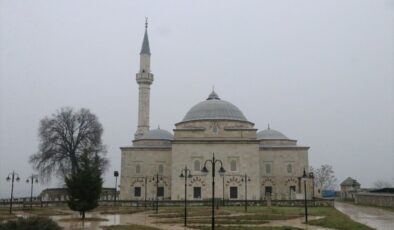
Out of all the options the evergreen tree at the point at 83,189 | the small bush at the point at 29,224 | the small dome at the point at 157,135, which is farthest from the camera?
the small dome at the point at 157,135

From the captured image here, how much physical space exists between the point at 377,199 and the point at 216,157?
16.5 meters

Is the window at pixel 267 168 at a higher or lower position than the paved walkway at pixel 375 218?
higher

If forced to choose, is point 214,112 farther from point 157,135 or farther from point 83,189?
point 83,189

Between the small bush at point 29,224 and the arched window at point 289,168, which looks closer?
the small bush at point 29,224

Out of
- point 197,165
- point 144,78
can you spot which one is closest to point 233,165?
point 197,165

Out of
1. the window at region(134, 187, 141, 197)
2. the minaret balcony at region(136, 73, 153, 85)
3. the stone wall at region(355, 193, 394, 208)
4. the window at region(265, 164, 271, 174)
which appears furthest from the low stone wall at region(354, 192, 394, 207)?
the minaret balcony at region(136, 73, 153, 85)

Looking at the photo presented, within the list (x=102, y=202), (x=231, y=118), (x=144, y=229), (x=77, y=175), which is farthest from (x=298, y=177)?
(x=144, y=229)

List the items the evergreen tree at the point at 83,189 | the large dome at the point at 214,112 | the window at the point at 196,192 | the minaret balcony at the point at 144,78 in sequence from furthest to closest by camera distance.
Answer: the minaret balcony at the point at 144,78 → the large dome at the point at 214,112 → the window at the point at 196,192 → the evergreen tree at the point at 83,189

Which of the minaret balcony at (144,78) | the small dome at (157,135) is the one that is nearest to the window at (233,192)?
the small dome at (157,135)

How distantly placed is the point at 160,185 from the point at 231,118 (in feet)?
37.5

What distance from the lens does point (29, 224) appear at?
37.1 feet

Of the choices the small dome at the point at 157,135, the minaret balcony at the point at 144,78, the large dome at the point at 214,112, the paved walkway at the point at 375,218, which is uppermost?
the minaret balcony at the point at 144,78

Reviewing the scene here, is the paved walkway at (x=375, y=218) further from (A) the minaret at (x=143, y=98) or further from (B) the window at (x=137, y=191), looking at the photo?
(A) the minaret at (x=143, y=98)

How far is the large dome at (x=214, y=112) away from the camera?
162ft
